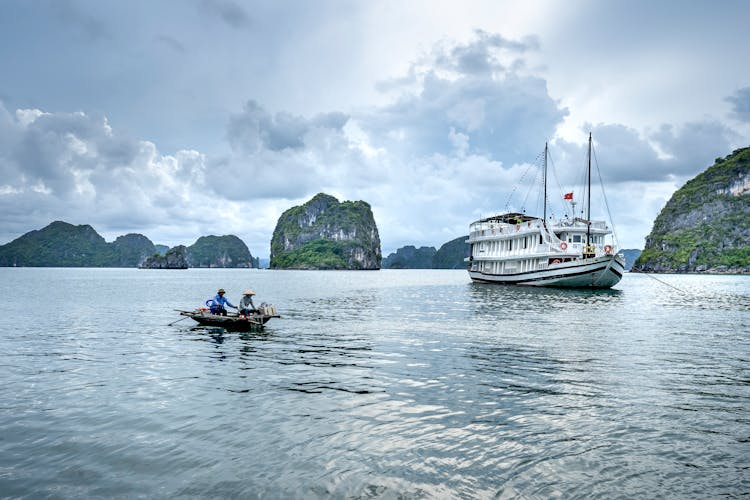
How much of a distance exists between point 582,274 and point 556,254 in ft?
13.7

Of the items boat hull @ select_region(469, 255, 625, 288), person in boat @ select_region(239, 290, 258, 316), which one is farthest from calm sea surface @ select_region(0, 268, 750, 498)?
boat hull @ select_region(469, 255, 625, 288)

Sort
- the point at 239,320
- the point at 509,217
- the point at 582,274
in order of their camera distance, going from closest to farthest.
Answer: the point at 239,320 → the point at 582,274 → the point at 509,217

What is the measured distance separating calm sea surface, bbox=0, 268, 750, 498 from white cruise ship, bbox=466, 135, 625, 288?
35015 mm

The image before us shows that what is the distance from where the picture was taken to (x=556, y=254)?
197 feet

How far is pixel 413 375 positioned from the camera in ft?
50.2

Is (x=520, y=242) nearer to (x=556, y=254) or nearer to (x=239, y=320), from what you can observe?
(x=556, y=254)

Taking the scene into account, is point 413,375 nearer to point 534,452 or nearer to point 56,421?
point 534,452

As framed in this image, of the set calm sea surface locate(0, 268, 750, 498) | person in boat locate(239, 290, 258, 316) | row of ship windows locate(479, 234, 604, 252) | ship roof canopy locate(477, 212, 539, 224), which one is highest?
ship roof canopy locate(477, 212, 539, 224)

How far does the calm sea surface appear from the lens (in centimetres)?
763

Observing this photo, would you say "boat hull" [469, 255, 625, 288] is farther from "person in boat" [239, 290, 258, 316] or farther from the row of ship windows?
"person in boat" [239, 290, 258, 316]

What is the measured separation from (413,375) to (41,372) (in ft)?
42.9

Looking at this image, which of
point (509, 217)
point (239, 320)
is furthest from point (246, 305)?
point (509, 217)

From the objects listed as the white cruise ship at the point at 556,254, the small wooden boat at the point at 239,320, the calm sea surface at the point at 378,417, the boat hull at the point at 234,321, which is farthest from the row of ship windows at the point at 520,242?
the boat hull at the point at 234,321

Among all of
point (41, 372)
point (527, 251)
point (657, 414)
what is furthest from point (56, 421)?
point (527, 251)
